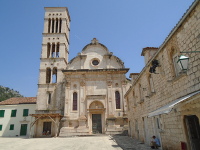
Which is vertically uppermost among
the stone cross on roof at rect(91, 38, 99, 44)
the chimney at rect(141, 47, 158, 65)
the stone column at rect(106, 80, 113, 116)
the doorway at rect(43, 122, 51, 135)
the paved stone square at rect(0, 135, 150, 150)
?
the stone cross on roof at rect(91, 38, 99, 44)

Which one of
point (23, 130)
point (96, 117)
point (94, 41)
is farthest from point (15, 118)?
point (94, 41)

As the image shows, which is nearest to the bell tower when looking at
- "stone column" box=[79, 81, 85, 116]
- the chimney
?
"stone column" box=[79, 81, 85, 116]

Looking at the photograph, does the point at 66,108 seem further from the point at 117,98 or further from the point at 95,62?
the point at 95,62

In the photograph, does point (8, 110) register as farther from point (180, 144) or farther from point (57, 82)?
point (180, 144)

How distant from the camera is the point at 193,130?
21.6ft

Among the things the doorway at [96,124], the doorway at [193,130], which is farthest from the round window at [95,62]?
the doorway at [193,130]

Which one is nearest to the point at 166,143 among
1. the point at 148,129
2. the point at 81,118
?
the point at 148,129

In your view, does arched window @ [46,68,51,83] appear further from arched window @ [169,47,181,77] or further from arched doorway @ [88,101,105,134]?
arched window @ [169,47,181,77]

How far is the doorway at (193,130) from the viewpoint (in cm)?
637

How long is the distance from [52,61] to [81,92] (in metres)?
8.13

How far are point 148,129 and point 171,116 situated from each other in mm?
4312

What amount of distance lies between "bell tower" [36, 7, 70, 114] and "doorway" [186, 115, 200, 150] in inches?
828

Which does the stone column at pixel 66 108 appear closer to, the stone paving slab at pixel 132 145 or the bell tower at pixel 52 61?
the bell tower at pixel 52 61

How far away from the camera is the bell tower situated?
84.5 ft
